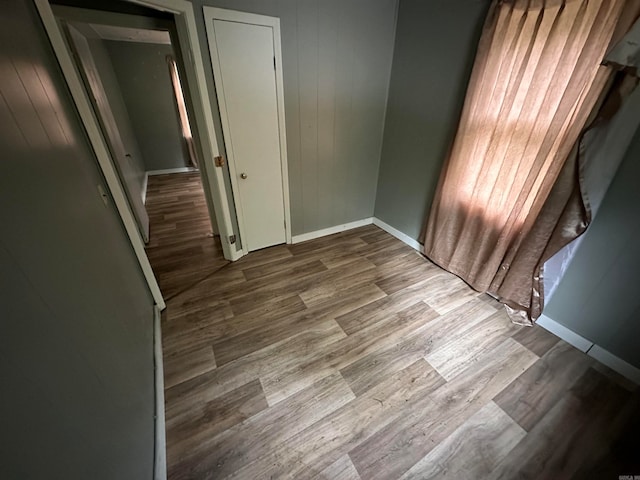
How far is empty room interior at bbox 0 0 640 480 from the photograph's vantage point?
2.70ft

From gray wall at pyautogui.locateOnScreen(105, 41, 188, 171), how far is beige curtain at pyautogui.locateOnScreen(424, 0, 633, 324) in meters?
5.54

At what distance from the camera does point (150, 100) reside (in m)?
4.92

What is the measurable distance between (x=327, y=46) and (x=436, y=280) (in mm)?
2344

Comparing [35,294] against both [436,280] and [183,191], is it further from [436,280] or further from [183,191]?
[183,191]

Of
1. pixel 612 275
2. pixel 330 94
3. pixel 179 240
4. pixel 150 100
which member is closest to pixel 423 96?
pixel 330 94

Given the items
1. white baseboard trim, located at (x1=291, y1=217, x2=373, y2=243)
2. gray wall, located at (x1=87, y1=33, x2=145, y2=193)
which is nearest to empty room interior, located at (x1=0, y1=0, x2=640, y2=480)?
white baseboard trim, located at (x1=291, y1=217, x2=373, y2=243)

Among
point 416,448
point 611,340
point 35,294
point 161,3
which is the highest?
point 161,3

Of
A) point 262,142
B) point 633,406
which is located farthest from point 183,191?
point 633,406

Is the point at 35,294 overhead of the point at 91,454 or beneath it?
overhead

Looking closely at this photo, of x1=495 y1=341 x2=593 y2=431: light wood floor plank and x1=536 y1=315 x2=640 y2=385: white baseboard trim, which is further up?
x1=536 y1=315 x2=640 y2=385: white baseboard trim

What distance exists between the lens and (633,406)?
1415mm

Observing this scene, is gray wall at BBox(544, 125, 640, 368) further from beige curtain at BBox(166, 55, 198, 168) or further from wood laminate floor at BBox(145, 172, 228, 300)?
beige curtain at BBox(166, 55, 198, 168)

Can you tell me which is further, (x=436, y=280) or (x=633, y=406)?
(x=436, y=280)

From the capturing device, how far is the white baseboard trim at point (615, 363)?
1522 millimetres
